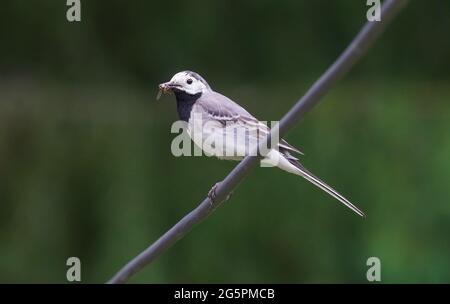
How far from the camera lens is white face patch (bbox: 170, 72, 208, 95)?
8.78 feet

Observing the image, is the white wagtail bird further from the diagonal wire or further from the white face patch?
the diagonal wire

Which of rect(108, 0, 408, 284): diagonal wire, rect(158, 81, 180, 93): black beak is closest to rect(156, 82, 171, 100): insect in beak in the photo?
rect(158, 81, 180, 93): black beak

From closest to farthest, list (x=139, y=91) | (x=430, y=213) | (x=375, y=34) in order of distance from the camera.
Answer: (x=375, y=34) < (x=430, y=213) < (x=139, y=91)

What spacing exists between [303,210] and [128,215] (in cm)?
95

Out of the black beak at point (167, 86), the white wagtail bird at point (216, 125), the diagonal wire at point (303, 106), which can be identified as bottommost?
the diagonal wire at point (303, 106)

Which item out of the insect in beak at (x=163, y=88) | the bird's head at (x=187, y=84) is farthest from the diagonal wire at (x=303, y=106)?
the bird's head at (x=187, y=84)

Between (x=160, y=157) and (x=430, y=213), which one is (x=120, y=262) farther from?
(x=430, y=213)

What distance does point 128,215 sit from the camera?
508 centimetres

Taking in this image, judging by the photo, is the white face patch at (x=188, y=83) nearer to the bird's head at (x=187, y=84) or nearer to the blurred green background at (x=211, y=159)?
the bird's head at (x=187, y=84)

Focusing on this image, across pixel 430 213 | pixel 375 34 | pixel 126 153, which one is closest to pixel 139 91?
pixel 126 153

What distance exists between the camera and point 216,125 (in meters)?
2.71

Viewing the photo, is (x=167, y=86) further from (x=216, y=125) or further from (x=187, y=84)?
(x=216, y=125)

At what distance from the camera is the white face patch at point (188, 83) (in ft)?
8.78

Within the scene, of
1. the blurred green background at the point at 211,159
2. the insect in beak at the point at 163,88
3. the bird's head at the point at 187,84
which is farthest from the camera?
the blurred green background at the point at 211,159
